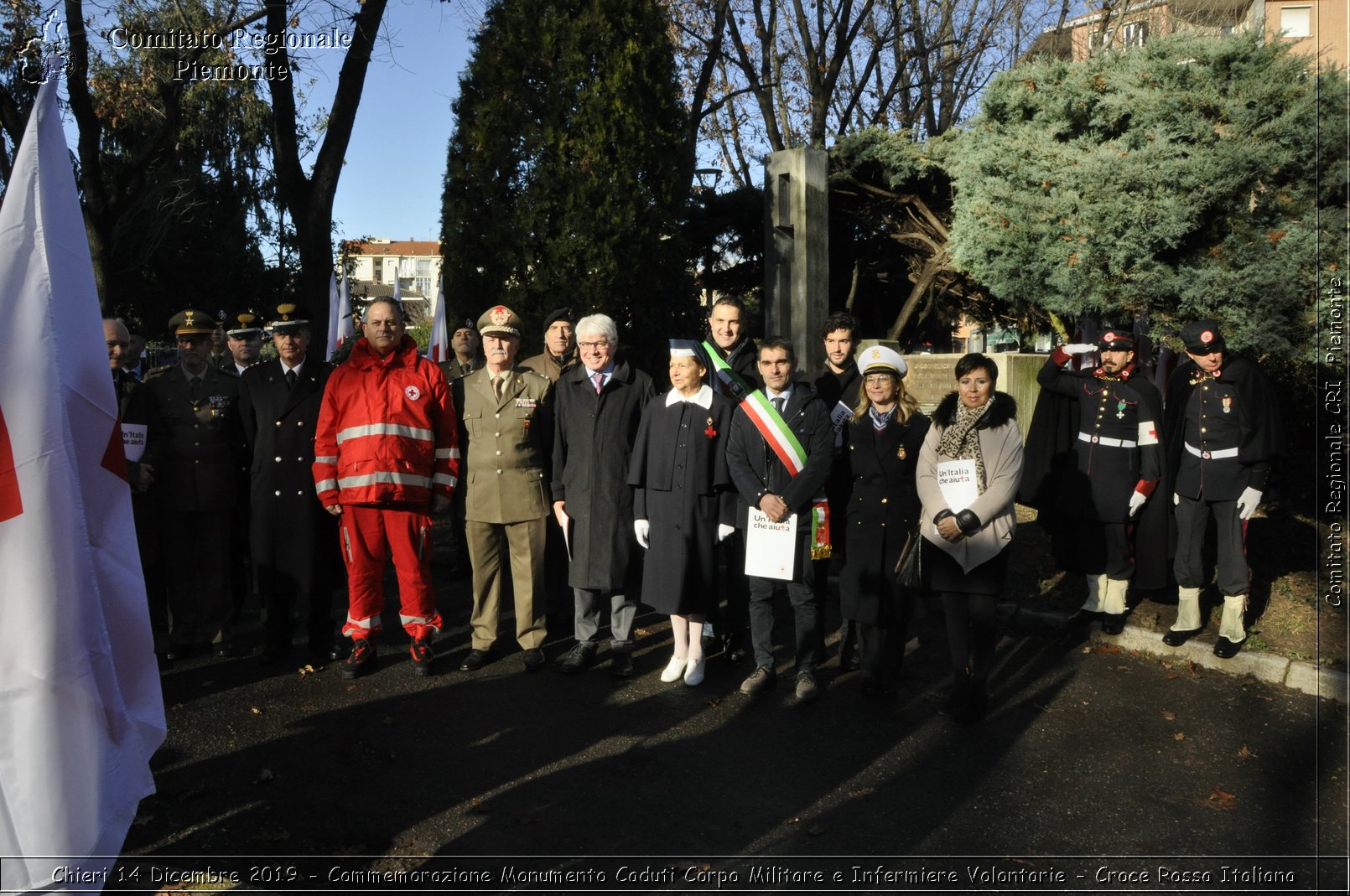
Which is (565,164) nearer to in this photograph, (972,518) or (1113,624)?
(972,518)

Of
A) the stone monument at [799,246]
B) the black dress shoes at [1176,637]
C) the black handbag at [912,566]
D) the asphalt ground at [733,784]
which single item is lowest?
the asphalt ground at [733,784]

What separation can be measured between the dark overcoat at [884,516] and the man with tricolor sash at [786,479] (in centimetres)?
24

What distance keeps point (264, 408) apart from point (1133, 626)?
585 cm

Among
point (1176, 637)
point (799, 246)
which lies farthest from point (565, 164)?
point (1176, 637)

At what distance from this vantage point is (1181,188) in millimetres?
9922

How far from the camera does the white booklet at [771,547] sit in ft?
20.6

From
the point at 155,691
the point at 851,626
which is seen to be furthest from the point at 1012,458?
the point at 155,691

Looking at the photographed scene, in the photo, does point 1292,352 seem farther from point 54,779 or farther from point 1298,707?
point 54,779

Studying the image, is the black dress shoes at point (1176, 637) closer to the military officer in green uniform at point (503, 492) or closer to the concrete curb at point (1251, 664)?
the concrete curb at point (1251, 664)

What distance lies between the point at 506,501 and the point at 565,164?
4.23m

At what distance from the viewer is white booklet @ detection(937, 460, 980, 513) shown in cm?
592

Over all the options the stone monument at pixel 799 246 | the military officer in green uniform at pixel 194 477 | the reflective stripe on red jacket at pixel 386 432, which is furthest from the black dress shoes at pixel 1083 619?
the military officer in green uniform at pixel 194 477

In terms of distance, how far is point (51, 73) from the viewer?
3.21 meters

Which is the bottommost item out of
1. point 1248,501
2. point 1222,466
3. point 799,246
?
point 1248,501
